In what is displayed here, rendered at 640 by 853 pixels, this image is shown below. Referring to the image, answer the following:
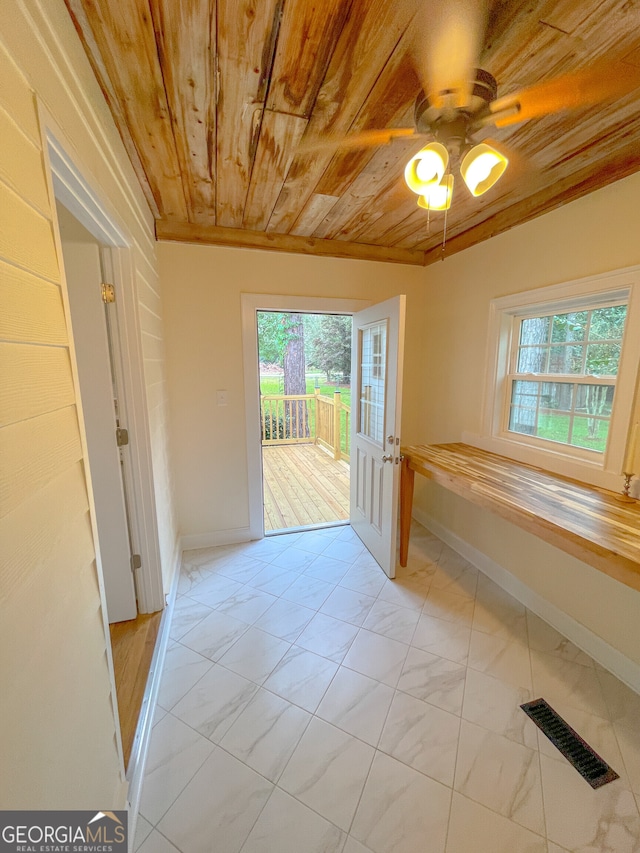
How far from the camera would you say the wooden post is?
7.43 feet

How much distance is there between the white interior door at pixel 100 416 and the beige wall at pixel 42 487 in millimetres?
609

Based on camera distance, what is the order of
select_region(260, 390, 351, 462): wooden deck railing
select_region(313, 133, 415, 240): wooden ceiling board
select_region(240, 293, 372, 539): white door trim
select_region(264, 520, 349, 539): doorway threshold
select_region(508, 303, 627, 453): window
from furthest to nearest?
select_region(260, 390, 351, 462): wooden deck railing
select_region(264, 520, 349, 539): doorway threshold
select_region(240, 293, 372, 539): white door trim
select_region(508, 303, 627, 453): window
select_region(313, 133, 415, 240): wooden ceiling board

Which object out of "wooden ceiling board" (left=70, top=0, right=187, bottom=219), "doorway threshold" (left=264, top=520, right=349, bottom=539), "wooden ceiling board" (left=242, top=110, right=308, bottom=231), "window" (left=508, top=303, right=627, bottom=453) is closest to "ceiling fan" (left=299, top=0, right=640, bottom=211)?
"wooden ceiling board" (left=242, top=110, right=308, bottom=231)

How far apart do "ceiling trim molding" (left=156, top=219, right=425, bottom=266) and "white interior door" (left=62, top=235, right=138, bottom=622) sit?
35.8 inches

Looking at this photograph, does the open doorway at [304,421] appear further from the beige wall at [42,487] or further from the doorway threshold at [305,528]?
the beige wall at [42,487]

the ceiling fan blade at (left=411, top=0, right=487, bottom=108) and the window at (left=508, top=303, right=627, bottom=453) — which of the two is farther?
the window at (left=508, top=303, right=627, bottom=453)

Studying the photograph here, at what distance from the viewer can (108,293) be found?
152 centimetres

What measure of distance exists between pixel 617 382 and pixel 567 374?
32 centimetres

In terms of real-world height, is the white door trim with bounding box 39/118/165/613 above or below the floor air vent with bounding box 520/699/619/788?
above

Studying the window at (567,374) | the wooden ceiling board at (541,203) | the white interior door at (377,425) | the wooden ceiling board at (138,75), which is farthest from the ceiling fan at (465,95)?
the window at (567,374)

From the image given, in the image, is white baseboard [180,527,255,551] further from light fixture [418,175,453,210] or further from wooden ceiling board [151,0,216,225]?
light fixture [418,175,453,210]

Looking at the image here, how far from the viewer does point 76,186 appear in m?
0.97

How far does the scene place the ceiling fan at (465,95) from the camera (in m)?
0.88

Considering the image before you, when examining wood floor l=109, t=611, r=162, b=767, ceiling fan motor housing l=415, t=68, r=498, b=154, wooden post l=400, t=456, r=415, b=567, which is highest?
ceiling fan motor housing l=415, t=68, r=498, b=154
